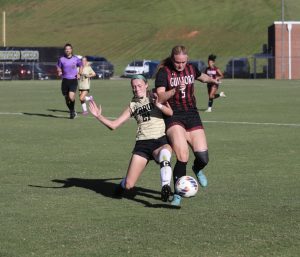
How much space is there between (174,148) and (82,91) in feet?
59.0

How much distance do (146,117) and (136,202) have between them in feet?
3.52

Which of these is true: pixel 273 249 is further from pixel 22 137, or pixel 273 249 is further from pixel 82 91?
pixel 82 91

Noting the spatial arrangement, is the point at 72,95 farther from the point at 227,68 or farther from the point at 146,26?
the point at 146,26

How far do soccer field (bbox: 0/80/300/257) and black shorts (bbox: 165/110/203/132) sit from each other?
889mm

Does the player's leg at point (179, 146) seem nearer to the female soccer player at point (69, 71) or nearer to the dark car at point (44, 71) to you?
the female soccer player at point (69, 71)

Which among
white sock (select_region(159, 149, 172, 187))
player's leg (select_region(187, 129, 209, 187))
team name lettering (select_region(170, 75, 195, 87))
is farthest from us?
player's leg (select_region(187, 129, 209, 187))

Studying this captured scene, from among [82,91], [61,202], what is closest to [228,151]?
[61,202]

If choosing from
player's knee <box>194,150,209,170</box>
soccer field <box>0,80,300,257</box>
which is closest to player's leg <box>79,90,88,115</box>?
soccer field <box>0,80,300,257</box>

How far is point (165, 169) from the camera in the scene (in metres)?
10.2

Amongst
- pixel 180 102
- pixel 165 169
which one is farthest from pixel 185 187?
pixel 180 102

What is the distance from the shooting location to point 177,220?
9336 millimetres

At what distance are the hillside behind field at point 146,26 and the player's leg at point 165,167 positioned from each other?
302 ft

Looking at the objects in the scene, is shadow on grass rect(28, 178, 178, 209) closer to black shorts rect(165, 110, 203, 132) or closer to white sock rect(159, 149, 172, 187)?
white sock rect(159, 149, 172, 187)

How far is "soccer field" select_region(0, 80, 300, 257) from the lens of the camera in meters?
8.12
